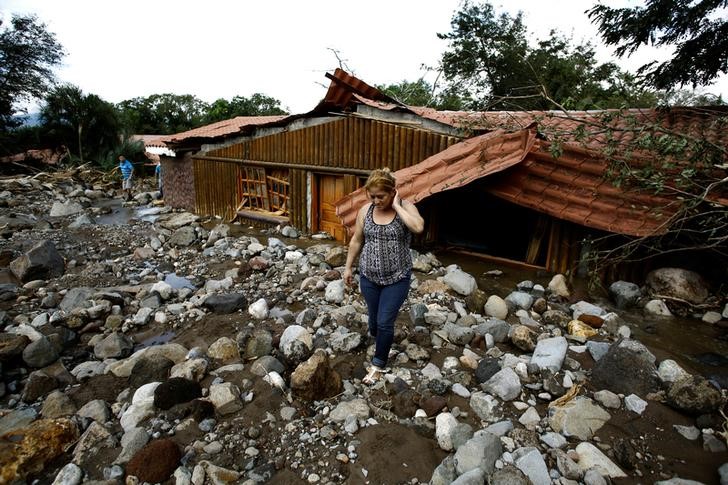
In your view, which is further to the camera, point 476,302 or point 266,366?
point 476,302

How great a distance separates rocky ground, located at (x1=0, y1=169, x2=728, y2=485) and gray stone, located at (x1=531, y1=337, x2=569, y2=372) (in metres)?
0.01

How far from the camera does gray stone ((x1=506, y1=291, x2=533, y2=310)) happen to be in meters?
4.65

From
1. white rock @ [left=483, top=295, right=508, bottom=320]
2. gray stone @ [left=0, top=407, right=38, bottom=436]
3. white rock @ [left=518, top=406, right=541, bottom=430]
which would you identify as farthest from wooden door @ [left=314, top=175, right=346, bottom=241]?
white rock @ [left=518, top=406, right=541, bottom=430]

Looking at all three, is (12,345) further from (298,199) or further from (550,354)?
(298,199)

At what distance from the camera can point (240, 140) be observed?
10828 mm

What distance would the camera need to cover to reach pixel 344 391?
3.02m

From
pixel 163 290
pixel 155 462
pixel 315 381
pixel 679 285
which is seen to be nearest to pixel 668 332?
pixel 679 285

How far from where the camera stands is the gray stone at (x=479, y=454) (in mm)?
2211

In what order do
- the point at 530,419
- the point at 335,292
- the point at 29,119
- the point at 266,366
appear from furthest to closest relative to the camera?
the point at 29,119 < the point at 335,292 < the point at 266,366 < the point at 530,419

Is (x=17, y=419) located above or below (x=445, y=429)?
below

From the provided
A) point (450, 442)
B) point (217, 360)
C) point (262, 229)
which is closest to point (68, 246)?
point (262, 229)

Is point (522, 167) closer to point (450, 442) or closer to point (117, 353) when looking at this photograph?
point (450, 442)

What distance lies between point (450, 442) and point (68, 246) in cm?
934

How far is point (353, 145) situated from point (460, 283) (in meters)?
4.38
